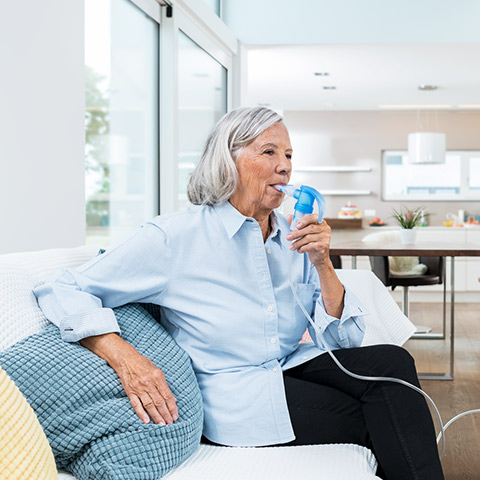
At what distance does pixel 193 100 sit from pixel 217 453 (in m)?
3.39

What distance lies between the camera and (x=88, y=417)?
1.13 m

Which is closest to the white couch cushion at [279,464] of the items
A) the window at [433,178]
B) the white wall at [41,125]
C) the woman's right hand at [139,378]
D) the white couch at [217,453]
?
the white couch at [217,453]

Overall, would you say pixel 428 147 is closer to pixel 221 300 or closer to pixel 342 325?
pixel 342 325

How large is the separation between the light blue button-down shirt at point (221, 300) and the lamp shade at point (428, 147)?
6.07m

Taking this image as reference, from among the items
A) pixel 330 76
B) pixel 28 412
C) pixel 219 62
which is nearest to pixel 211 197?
pixel 28 412

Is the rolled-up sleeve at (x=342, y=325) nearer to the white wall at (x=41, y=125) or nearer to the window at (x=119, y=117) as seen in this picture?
the white wall at (x=41, y=125)

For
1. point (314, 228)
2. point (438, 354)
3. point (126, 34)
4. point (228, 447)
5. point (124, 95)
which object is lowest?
point (438, 354)

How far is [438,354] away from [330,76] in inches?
131

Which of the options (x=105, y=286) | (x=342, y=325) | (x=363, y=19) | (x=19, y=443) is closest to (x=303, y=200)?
(x=342, y=325)

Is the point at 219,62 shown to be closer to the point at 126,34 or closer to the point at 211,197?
the point at 126,34

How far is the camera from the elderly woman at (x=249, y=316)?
1.33 meters

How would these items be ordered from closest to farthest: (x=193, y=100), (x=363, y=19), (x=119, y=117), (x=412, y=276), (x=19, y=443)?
(x=19, y=443)
(x=119, y=117)
(x=193, y=100)
(x=412, y=276)
(x=363, y=19)

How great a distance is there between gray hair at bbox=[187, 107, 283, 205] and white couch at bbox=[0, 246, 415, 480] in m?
0.38

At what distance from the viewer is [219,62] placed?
5.00m
